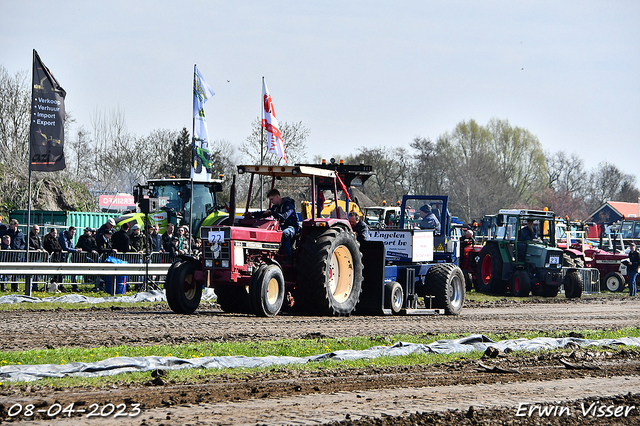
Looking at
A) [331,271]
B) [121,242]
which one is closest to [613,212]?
[121,242]

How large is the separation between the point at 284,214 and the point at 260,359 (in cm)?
562

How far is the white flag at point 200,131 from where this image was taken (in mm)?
20688

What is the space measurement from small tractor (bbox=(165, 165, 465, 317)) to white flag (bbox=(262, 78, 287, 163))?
9.51 meters

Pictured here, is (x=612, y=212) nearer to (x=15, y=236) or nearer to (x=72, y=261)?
(x=72, y=261)

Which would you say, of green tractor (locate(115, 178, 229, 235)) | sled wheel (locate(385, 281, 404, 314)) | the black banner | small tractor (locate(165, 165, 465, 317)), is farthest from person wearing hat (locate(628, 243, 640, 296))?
the black banner

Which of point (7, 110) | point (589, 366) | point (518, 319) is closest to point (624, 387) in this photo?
point (589, 366)

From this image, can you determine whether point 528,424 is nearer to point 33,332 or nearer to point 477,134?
point 33,332

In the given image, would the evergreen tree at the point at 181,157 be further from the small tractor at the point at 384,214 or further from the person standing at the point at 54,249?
the person standing at the point at 54,249

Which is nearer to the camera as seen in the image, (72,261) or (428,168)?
(72,261)

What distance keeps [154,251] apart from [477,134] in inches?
2323

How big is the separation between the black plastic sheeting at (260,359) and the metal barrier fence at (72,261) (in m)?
10.5

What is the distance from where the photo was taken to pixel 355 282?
A: 1384 centimetres

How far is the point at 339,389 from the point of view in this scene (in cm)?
667

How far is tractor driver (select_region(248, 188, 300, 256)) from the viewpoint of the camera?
1334 cm
